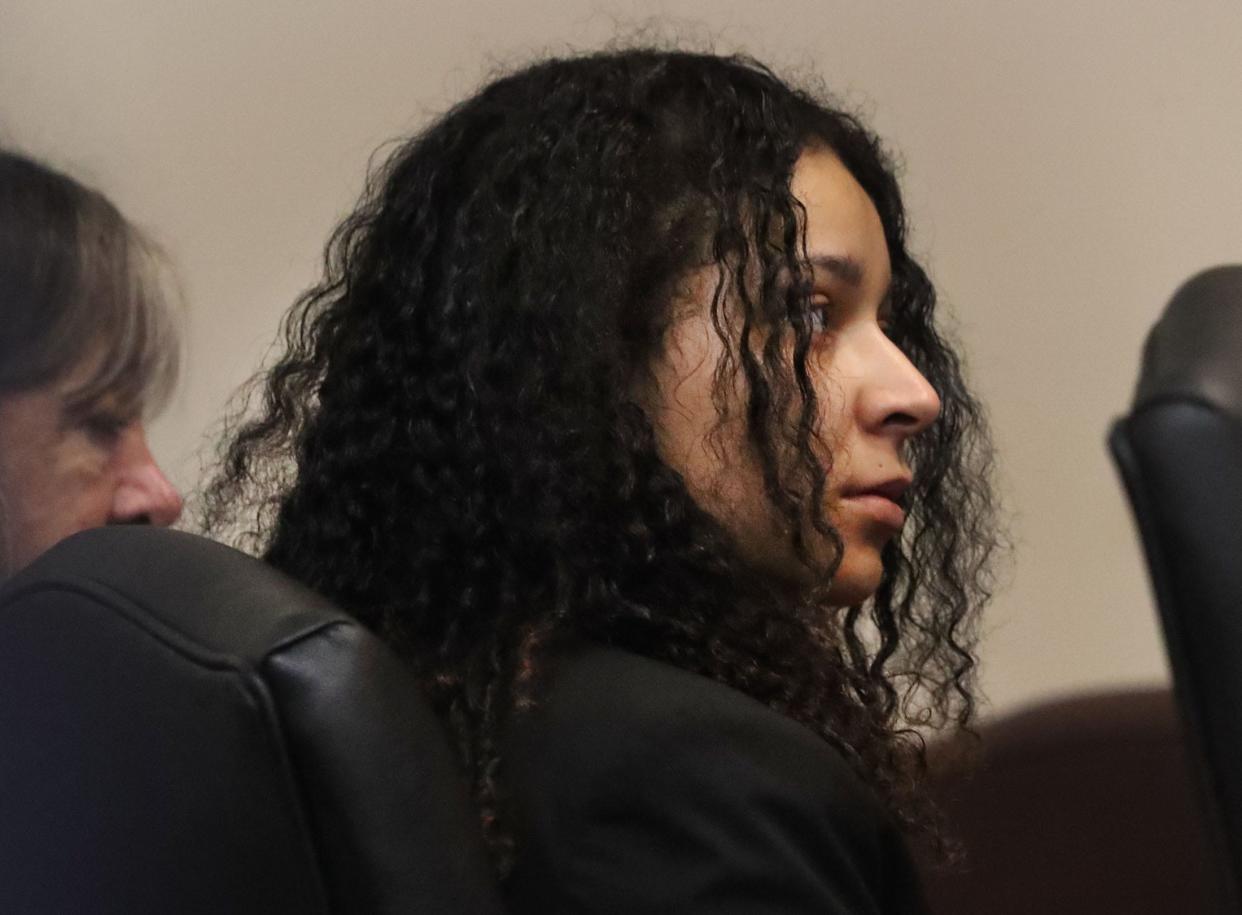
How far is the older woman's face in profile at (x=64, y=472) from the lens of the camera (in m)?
1.27

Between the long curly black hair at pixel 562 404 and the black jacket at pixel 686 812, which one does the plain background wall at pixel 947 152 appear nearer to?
the long curly black hair at pixel 562 404

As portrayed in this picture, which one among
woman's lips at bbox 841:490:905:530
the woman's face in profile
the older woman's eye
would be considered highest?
the woman's face in profile

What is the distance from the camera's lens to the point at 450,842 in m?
0.53

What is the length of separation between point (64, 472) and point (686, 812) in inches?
31.9

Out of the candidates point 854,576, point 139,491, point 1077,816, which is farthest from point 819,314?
point 1077,816

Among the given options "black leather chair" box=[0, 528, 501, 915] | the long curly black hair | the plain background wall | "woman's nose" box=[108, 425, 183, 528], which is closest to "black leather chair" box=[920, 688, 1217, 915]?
the plain background wall

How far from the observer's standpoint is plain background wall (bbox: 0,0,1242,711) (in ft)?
4.95

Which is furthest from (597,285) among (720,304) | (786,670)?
(786,670)

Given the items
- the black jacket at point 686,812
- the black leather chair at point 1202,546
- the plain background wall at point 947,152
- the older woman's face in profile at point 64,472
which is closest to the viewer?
the black leather chair at point 1202,546

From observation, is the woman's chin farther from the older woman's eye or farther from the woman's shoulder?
the older woman's eye

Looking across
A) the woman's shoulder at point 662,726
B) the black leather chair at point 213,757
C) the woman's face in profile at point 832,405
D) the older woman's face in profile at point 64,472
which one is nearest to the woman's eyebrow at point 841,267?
the woman's face in profile at point 832,405

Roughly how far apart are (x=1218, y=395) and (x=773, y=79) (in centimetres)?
68

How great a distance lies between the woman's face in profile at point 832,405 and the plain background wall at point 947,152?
0.57 metres

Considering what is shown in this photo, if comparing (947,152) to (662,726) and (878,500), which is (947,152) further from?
(662,726)
